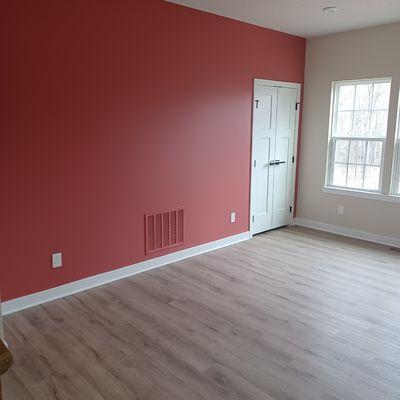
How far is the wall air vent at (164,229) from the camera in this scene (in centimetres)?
394

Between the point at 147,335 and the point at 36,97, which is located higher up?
the point at 36,97

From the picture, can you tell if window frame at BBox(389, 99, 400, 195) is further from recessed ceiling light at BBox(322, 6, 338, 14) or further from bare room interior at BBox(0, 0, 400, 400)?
recessed ceiling light at BBox(322, 6, 338, 14)

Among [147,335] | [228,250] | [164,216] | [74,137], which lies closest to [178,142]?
[164,216]

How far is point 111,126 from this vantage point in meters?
3.46

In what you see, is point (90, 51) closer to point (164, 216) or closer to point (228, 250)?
point (164, 216)

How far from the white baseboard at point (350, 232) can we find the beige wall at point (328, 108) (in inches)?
2.0

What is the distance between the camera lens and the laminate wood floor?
221 cm

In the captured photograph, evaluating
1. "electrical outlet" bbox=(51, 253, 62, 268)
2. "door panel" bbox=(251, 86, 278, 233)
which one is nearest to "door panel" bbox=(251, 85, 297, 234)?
"door panel" bbox=(251, 86, 278, 233)

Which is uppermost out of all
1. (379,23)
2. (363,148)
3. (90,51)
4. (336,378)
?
(379,23)

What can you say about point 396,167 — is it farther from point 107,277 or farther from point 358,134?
point 107,277

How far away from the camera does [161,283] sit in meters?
3.63

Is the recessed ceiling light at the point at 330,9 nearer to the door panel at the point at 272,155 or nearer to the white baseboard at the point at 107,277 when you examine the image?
the door panel at the point at 272,155

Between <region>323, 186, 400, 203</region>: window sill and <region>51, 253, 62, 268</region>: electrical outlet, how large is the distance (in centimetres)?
364

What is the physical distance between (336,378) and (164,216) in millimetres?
2278
